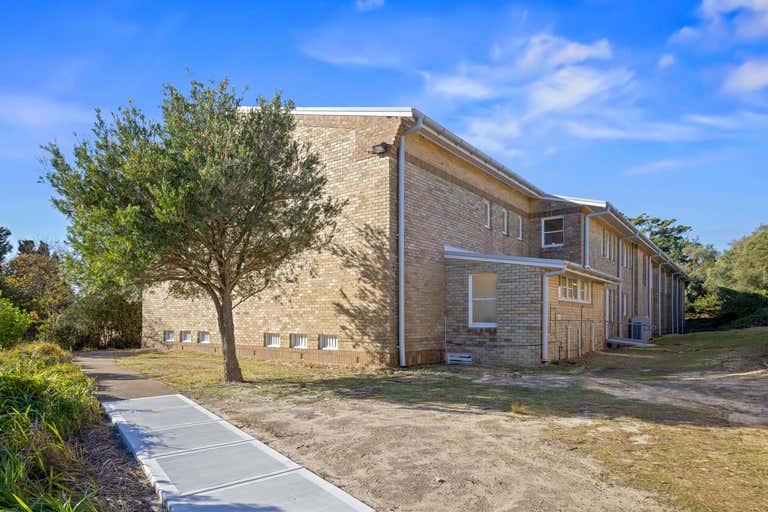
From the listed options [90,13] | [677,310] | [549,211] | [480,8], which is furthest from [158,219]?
[677,310]

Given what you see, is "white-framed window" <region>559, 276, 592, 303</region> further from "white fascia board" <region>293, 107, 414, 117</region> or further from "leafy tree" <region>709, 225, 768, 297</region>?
"leafy tree" <region>709, 225, 768, 297</region>

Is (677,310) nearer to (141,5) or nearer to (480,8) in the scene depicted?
(480,8)

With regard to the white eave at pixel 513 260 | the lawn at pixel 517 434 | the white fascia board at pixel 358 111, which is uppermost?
the white fascia board at pixel 358 111

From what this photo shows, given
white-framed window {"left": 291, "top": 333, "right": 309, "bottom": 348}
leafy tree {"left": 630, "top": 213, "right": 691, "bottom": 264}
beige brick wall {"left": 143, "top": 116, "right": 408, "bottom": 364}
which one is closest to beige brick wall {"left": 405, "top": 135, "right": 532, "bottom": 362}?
beige brick wall {"left": 143, "top": 116, "right": 408, "bottom": 364}

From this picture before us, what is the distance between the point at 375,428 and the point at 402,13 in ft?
27.9

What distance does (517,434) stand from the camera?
5.75 m

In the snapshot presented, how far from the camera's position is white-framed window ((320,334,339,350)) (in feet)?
42.5


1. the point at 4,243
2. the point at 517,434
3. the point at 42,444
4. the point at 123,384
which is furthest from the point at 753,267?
the point at 4,243

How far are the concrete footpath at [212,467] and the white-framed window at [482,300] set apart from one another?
27.2 ft

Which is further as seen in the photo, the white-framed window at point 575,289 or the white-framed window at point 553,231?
the white-framed window at point 553,231

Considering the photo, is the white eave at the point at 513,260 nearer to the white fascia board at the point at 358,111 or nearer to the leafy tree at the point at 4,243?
the white fascia board at the point at 358,111

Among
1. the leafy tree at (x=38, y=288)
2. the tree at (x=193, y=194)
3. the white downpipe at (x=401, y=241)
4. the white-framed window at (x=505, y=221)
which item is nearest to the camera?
the tree at (x=193, y=194)

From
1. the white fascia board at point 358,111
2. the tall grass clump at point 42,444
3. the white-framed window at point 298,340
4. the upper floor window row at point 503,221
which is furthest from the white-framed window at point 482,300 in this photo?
the tall grass clump at point 42,444

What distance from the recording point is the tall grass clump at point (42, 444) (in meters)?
3.47
